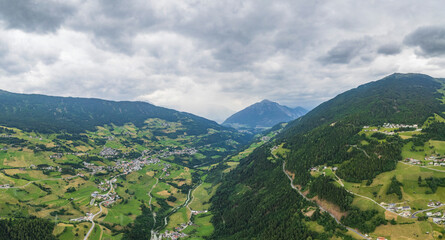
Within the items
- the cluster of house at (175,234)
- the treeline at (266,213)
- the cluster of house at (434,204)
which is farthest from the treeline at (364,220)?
the cluster of house at (175,234)

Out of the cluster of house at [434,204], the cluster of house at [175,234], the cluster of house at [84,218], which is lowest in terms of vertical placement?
the cluster of house at [175,234]

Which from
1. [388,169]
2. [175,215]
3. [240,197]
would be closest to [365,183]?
[388,169]

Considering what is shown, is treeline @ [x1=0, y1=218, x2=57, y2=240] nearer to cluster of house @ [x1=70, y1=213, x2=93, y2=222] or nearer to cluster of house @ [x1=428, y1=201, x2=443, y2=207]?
Answer: cluster of house @ [x1=70, y1=213, x2=93, y2=222]

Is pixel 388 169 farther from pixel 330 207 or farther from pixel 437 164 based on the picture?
pixel 330 207

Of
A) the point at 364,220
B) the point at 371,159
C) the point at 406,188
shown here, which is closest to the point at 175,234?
the point at 364,220

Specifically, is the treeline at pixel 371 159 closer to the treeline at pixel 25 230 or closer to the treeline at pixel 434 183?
the treeline at pixel 434 183

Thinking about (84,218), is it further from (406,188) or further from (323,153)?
(406,188)

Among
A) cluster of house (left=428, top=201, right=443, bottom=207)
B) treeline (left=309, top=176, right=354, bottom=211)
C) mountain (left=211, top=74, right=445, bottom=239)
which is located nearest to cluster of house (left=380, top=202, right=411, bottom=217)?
mountain (left=211, top=74, right=445, bottom=239)

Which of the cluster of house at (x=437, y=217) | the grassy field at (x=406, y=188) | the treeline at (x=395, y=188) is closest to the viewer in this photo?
the cluster of house at (x=437, y=217)
